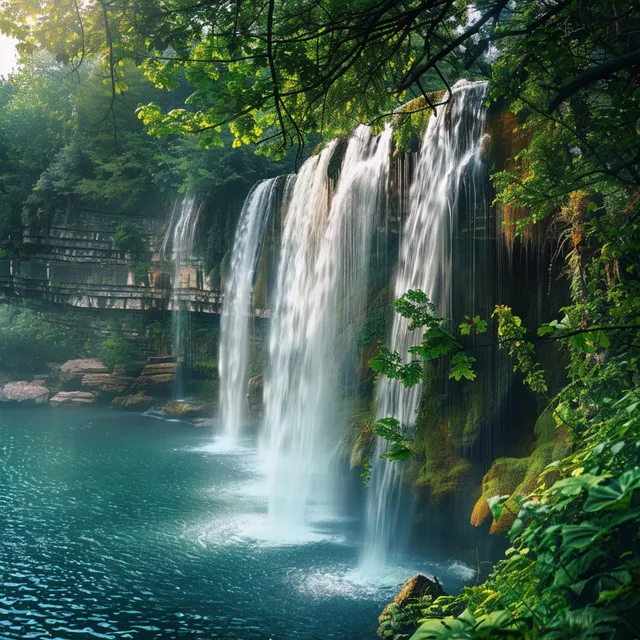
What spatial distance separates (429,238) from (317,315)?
4648 mm

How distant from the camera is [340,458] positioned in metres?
12.1

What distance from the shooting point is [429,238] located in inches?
412

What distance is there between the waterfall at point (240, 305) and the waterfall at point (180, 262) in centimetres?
241

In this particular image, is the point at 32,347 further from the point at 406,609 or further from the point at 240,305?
the point at 406,609

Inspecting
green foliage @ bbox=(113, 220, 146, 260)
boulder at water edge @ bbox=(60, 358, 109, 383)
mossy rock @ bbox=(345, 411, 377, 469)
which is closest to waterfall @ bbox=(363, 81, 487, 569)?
mossy rock @ bbox=(345, 411, 377, 469)

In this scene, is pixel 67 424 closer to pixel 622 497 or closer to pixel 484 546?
pixel 484 546

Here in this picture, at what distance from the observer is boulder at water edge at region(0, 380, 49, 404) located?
899 inches

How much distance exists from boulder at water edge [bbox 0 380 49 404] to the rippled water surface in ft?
26.2

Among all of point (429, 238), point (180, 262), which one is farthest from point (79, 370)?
point (429, 238)

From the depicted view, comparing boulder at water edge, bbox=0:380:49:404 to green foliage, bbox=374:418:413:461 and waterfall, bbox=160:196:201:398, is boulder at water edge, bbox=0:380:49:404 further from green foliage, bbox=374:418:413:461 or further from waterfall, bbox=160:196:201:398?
green foliage, bbox=374:418:413:461

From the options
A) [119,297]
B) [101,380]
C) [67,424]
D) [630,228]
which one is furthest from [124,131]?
[630,228]

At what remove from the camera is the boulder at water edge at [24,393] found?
22828 mm

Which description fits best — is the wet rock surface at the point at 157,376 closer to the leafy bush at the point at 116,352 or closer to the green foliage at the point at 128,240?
the leafy bush at the point at 116,352

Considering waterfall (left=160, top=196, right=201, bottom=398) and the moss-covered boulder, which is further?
waterfall (left=160, top=196, right=201, bottom=398)
